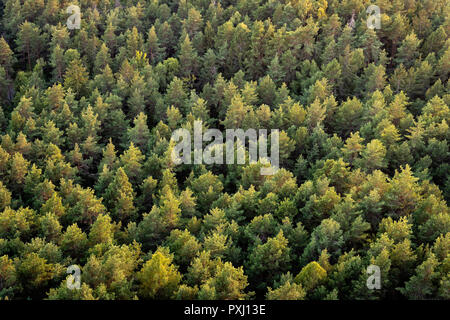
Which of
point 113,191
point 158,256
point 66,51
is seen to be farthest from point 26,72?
point 158,256

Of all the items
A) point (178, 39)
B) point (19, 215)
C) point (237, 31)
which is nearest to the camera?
point (19, 215)

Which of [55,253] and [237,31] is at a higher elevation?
[237,31]

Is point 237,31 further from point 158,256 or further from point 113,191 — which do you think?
point 158,256

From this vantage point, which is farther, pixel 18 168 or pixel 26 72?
→ pixel 26 72

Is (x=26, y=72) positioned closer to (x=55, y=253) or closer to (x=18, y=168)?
(x=18, y=168)

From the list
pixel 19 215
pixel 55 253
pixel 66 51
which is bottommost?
pixel 55 253
